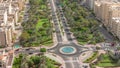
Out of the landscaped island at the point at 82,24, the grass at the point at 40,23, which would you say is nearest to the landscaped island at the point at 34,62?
the landscaped island at the point at 82,24

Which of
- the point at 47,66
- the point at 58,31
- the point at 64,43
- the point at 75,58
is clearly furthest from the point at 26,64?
the point at 58,31

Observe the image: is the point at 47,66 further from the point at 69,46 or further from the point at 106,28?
the point at 106,28

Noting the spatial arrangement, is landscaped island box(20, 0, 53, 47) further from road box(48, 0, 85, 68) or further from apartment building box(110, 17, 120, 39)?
apartment building box(110, 17, 120, 39)

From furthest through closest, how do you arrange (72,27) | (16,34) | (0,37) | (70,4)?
(70,4) < (72,27) < (16,34) < (0,37)

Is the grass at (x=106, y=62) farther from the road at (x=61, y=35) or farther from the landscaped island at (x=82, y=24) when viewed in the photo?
the landscaped island at (x=82, y=24)

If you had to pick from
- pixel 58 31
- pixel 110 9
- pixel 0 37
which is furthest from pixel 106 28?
pixel 0 37

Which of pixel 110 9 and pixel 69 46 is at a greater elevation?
pixel 110 9

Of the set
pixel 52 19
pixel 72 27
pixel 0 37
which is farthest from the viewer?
pixel 52 19

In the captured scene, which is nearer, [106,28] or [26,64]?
[26,64]
